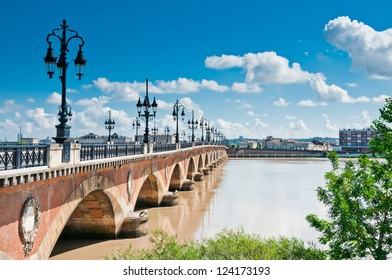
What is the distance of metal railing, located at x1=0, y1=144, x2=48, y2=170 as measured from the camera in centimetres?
1125

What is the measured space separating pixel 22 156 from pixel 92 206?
36.4ft

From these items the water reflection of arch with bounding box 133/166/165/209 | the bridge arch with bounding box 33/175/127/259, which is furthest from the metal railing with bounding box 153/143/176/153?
the bridge arch with bounding box 33/175/127/259

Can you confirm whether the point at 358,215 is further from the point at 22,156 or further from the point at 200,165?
the point at 200,165

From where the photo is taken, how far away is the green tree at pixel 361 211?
13.5 metres

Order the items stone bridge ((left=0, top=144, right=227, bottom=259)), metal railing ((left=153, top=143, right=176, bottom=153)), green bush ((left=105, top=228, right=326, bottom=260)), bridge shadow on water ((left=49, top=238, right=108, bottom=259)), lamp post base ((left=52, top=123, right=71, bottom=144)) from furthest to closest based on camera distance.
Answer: metal railing ((left=153, top=143, right=176, bottom=153)) → bridge shadow on water ((left=49, top=238, right=108, bottom=259)) → lamp post base ((left=52, top=123, right=71, bottom=144)) → green bush ((left=105, top=228, right=326, bottom=260)) → stone bridge ((left=0, top=144, right=227, bottom=259))

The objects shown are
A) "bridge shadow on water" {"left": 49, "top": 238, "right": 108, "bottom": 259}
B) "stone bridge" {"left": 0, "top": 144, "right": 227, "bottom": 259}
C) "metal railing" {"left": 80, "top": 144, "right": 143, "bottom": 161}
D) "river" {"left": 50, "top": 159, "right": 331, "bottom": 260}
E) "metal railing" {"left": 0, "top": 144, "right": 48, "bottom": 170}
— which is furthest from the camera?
"river" {"left": 50, "top": 159, "right": 331, "bottom": 260}

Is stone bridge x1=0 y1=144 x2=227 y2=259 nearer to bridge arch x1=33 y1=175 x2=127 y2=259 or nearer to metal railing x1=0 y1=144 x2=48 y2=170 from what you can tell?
bridge arch x1=33 y1=175 x2=127 y2=259

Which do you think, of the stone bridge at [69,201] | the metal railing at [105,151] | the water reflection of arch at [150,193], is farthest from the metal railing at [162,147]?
the metal railing at [105,151]

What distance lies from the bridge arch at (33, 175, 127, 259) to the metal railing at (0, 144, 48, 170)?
8.62 feet

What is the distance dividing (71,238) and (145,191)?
1248cm

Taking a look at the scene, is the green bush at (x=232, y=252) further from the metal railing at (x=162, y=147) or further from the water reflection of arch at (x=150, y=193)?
the water reflection of arch at (x=150, y=193)
